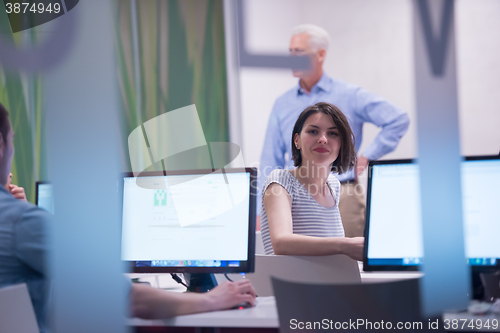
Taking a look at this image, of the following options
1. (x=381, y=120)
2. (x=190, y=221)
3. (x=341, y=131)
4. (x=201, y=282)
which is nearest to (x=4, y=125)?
(x=190, y=221)

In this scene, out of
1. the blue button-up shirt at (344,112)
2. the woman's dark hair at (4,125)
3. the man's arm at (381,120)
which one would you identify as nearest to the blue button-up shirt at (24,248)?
the woman's dark hair at (4,125)

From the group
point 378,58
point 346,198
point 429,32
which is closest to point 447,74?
point 429,32

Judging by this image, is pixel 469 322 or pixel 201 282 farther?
pixel 201 282

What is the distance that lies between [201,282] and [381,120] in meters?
2.09

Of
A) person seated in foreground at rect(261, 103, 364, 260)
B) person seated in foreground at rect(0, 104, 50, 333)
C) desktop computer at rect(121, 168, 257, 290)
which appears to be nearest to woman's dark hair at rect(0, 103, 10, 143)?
person seated in foreground at rect(0, 104, 50, 333)

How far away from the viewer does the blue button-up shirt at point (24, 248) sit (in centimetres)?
99

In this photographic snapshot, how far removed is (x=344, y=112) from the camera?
2918 mm

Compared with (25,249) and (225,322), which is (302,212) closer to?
(225,322)

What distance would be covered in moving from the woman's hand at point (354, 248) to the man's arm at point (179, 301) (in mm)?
276

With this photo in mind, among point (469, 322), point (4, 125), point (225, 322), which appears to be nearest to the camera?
point (469, 322)

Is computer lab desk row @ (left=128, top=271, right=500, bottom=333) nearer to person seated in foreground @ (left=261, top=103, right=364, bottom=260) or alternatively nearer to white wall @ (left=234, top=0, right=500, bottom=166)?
person seated in foreground @ (left=261, top=103, right=364, bottom=260)

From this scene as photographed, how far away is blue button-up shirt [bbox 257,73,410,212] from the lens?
9.68 feet

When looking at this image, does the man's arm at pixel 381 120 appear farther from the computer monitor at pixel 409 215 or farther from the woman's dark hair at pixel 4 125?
the woman's dark hair at pixel 4 125

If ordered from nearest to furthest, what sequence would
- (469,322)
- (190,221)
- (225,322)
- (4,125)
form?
(469,322)
(225,322)
(4,125)
(190,221)
